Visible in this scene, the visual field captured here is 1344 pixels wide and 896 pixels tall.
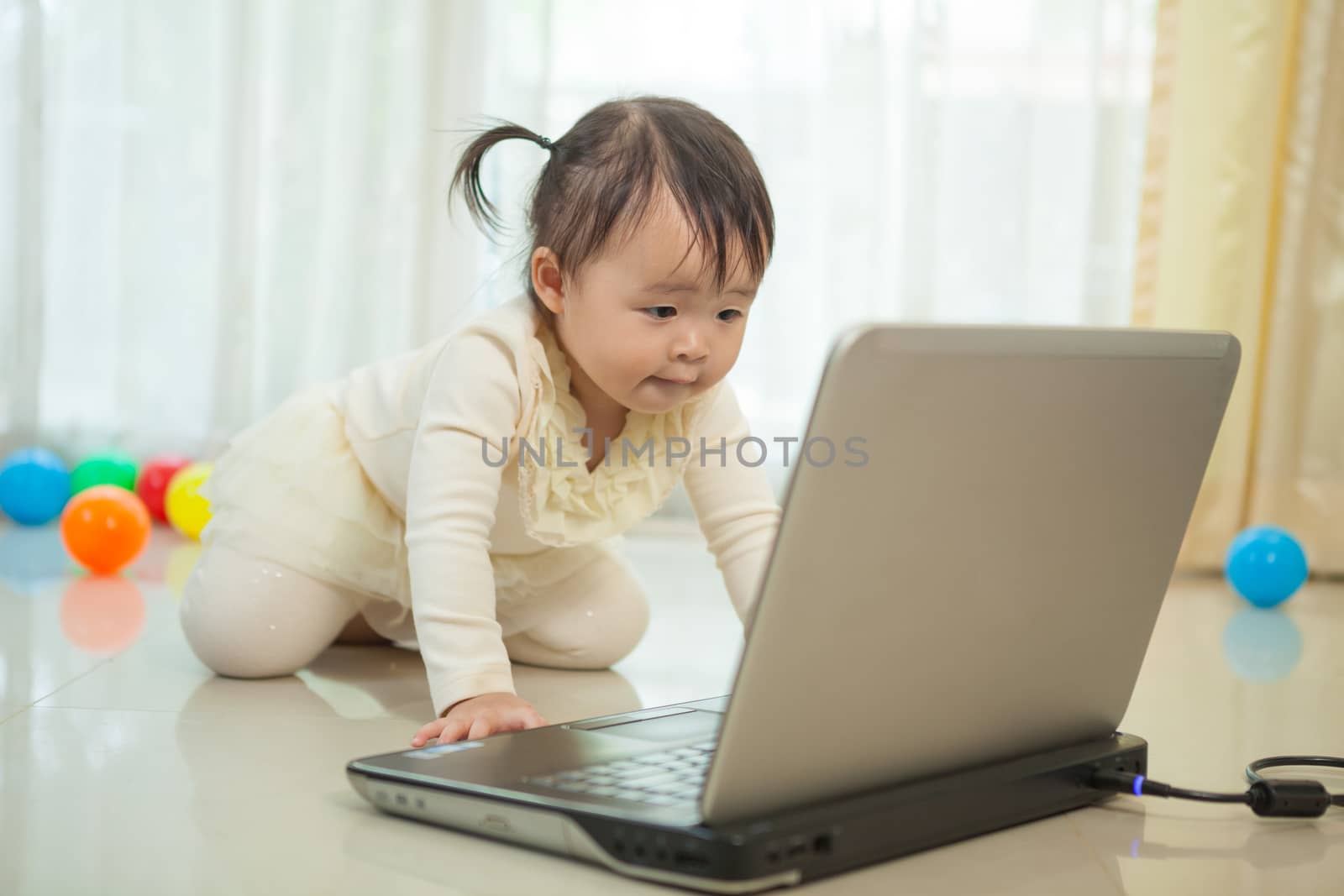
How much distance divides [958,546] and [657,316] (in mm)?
424

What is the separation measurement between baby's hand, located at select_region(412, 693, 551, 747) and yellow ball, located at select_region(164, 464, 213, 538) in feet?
4.17

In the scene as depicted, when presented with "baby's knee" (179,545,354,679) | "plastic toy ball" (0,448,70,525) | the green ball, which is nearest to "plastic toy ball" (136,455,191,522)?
the green ball

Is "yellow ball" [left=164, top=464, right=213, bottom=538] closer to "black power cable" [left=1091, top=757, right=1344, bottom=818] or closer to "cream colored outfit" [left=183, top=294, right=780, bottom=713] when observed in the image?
"cream colored outfit" [left=183, top=294, right=780, bottom=713]

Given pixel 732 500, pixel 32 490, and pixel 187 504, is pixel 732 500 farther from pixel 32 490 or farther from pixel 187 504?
pixel 32 490

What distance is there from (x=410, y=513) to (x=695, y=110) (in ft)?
1.29

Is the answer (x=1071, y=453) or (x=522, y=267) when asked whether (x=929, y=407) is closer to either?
(x=1071, y=453)

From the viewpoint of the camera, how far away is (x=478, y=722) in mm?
940

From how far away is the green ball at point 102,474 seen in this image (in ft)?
7.76

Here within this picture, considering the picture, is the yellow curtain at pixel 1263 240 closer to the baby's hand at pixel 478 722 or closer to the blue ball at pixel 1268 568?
the blue ball at pixel 1268 568

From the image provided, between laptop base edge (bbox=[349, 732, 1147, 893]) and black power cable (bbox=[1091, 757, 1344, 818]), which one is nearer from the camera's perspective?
laptop base edge (bbox=[349, 732, 1147, 893])

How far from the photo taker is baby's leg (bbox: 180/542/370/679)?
1222 millimetres

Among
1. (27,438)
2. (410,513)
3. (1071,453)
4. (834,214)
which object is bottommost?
(27,438)

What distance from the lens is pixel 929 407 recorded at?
62cm

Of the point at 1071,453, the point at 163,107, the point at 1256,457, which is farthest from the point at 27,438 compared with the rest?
the point at 1071,453
